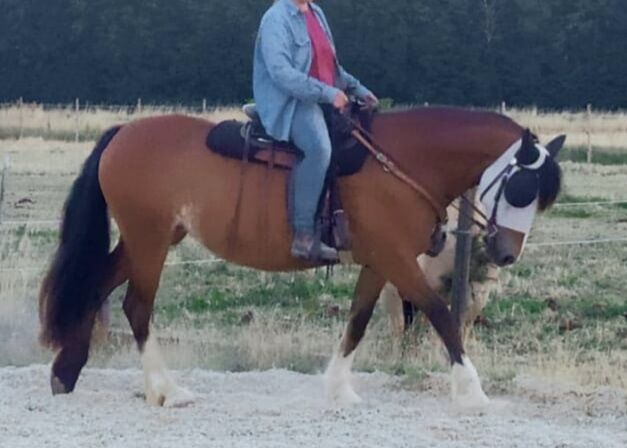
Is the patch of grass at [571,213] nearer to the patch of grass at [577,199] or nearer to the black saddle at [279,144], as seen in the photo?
the patch of grass at [577,199]

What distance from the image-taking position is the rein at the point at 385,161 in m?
6.96

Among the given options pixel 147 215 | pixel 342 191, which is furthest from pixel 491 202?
pixel 147 215

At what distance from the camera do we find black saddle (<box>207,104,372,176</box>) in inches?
275

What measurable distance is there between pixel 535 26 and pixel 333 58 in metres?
42.9

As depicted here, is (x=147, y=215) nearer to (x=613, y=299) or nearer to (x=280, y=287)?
(x=280, y=287)

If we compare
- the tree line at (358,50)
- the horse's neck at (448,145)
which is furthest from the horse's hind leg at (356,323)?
the tree line at (358,50)

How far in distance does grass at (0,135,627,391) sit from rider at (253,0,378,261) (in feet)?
4.40

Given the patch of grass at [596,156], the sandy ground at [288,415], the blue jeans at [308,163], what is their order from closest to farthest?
the sandy ground at [288,415], the blue jeans at [308,163], the patch of grass at [596,156]

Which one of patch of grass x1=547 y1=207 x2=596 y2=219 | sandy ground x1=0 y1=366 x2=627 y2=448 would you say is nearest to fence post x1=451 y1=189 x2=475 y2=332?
sandy ground x1=0 y1=366 x2=627 y2=448

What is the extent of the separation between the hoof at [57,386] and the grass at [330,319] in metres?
1.18

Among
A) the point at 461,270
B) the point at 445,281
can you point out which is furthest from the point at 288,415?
the point at 445,281

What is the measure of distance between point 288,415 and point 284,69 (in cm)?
179

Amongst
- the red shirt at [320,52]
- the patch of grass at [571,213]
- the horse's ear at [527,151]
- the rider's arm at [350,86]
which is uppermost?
the red shirt at [320,52]

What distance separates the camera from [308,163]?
6.88 m
